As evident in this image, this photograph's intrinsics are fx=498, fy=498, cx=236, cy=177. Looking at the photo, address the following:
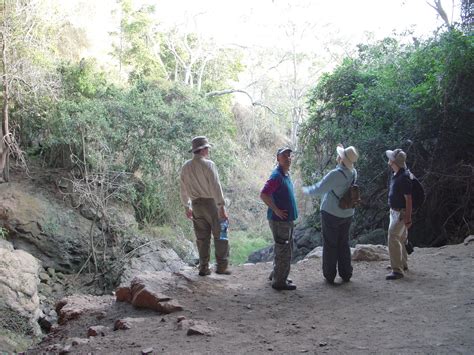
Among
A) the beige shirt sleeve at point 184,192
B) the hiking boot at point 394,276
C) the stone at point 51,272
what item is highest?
the beige shirt sleeve at point 184,192

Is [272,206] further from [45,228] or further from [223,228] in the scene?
[45,228]

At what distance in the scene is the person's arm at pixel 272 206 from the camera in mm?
5871

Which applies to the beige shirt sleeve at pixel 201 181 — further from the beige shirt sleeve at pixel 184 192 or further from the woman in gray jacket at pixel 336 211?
the woman in gray jacket at pixel 336 211

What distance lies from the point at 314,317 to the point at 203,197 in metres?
2.26

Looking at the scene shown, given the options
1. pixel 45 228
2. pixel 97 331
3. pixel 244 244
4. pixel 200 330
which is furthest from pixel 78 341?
pixel 244 244

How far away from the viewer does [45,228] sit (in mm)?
11938

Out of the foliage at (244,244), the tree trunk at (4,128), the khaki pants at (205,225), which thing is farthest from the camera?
the foliage at (244,244)

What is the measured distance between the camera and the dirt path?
162 inches

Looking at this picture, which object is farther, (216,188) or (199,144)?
(199,144)

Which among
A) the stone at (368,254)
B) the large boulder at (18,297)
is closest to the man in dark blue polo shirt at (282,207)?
the stone at (368,254)

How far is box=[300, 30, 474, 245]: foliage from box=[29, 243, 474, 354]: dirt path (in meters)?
3.54

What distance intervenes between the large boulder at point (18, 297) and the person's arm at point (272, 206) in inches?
187

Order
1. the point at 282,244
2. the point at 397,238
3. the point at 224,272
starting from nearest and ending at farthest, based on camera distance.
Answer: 1. the point at 282,244
2. the point at 397,238
3. the point at 224,272

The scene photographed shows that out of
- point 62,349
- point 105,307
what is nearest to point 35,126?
point 105,307
